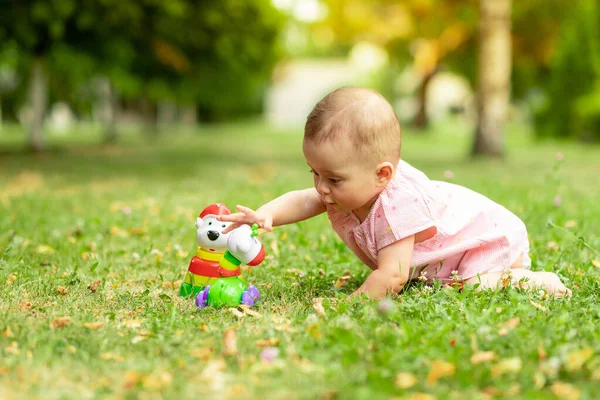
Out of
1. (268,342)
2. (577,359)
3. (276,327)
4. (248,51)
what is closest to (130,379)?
(268,342)

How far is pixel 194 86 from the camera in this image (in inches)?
714

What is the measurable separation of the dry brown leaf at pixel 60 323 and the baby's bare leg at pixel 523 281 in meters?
1.83

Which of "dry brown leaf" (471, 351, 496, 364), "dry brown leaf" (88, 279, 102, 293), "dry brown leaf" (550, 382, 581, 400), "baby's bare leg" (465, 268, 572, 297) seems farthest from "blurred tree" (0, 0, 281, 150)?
"dry brown leaf" (550, 382, 581, 400)

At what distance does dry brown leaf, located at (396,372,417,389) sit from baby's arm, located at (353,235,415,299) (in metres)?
0.91

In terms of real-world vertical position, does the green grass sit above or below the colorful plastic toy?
below

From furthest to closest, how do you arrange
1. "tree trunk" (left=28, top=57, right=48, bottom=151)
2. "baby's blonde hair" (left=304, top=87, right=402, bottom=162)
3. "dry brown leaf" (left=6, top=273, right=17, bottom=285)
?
"tree trunk" (left=28, top=57, right=48, bottom=151)
"dry brown leaf" (left=6, top=273, right=17, bottom=285)
"baby's blonde hair" (left=304, top=87, right=402, bottom=162)

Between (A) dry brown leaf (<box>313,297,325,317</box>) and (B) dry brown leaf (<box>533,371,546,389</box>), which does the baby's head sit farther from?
(B) dry brown leaf (<box>533,371,546,389</box>)

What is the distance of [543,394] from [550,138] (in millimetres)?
20692

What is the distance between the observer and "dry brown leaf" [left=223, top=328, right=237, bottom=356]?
2398mm

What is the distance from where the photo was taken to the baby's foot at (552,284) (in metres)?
3.17

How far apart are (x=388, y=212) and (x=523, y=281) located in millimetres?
782

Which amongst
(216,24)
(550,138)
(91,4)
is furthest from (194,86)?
(550,138)

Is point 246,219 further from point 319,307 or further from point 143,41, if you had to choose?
point 143,41

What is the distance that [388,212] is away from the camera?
3012 mm
